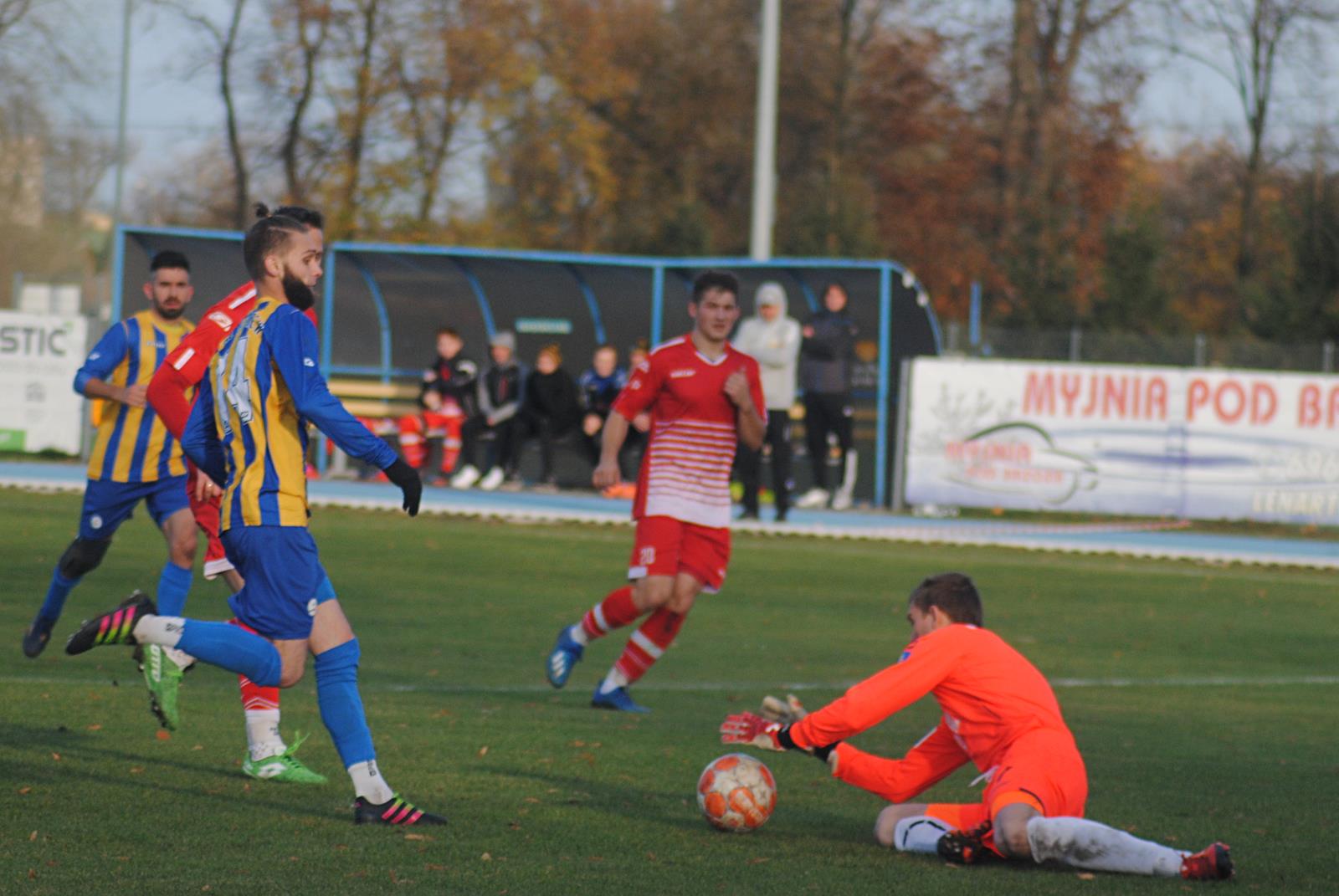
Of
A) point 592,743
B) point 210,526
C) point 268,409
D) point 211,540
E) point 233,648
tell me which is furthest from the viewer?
point 592,743

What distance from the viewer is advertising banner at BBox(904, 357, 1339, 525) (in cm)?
2139

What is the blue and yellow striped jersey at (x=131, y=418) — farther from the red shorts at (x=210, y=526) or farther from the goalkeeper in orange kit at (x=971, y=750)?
the goalkeeper in orange kit at (x=971, y=750)

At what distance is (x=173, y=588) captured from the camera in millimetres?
9055

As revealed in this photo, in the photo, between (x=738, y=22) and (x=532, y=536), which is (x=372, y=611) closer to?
(x=532, y=536)

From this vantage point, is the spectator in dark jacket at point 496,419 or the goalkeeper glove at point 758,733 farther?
A: the spectator in dark jacket at point 496,419

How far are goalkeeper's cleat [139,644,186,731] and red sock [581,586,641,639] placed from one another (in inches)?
122

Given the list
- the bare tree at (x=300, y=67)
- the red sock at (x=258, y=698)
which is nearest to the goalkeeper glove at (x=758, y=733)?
the red sock at (x=258, y=698)

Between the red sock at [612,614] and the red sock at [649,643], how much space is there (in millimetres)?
87

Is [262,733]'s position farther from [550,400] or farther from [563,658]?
[550,400]

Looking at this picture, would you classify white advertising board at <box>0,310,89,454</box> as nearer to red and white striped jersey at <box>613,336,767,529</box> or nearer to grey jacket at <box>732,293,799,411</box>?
grey jacket at <box>732,293,799,411</box>

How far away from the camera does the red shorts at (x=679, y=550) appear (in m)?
8.83

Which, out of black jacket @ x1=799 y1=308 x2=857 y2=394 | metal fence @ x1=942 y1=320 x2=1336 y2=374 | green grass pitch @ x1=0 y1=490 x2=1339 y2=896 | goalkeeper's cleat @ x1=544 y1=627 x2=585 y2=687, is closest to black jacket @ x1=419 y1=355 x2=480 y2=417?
black jacket @ x1=799 y1=308 x2=857 y2=394

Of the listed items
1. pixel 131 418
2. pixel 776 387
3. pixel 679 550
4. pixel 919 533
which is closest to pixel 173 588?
pixel 131 418

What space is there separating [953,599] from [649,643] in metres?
3.15
